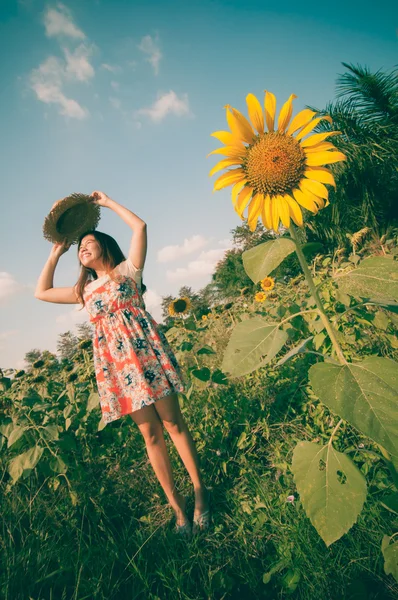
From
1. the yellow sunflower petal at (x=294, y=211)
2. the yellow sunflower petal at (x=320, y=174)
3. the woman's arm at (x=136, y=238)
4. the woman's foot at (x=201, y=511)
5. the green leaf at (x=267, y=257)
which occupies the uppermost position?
the woman's arm at (x=136, y=238)

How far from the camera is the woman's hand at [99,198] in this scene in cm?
220

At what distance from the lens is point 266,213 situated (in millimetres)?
1012

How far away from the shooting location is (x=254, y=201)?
1.03 meters

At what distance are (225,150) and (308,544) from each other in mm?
1455

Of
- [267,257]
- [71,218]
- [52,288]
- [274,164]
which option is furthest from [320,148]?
[52,288]

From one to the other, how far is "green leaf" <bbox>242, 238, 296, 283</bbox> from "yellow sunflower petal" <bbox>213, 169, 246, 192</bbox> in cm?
24

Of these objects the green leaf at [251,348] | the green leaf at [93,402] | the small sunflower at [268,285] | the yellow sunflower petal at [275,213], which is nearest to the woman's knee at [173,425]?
the green leaf at [93,402]

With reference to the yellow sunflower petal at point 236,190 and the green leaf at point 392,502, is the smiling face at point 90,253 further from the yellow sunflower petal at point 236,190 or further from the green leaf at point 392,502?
Result: the green leaf at point 392,502

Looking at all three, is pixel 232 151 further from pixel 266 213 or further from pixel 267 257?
pixel 267 257

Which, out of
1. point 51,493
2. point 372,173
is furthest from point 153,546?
point 372,173

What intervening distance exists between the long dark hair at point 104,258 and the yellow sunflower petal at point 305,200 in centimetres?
127

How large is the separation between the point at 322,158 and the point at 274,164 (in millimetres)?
151

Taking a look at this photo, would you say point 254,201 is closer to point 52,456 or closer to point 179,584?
point 179,584

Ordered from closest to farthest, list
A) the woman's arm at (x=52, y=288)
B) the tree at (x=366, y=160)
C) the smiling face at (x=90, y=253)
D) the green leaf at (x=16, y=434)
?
the green leaf at (x=16, y=434)
the smiling face at (x=90, y=253)
the woman's arm at (x=52, y=288)
the tree at (x=366, y=160)
